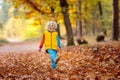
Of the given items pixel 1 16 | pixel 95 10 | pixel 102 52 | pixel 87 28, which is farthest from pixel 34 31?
pixel 102 52

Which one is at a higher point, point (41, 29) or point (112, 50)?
point (112, 50)

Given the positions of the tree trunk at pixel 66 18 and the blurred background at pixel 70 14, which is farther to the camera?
the blurred background at pixel 70 14

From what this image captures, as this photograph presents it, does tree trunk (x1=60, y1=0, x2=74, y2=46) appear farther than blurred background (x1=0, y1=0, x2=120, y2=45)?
No

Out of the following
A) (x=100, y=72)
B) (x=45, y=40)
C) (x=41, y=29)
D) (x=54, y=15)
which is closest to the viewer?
(x=100, y=72)

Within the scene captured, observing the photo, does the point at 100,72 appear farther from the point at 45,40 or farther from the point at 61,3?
the point at 61,3

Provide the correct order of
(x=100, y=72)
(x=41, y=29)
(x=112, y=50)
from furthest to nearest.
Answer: (x=41, y=29), (x=112, y=50), (x=100, y=72)

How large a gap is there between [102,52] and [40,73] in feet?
12.8

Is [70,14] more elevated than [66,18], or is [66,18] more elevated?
[66,18]

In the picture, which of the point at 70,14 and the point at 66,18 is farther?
the point at 70,14

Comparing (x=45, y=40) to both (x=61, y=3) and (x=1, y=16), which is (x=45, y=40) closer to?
(x=61, y=3)

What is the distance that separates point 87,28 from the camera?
56562 millimetres

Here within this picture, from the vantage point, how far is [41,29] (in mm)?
76875

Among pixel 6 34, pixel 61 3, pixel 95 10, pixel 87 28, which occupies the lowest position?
pixel 6 34

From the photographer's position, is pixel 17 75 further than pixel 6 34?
No
